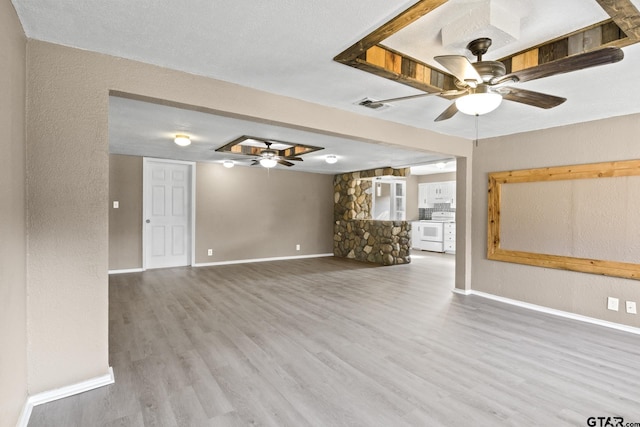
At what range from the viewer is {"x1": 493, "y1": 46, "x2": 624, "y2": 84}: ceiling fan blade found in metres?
1.61

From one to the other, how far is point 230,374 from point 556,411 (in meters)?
2.10

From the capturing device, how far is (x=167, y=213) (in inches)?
255

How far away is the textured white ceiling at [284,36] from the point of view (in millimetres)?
1700

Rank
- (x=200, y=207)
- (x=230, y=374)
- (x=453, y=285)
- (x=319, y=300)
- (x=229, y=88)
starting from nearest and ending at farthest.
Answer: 1. (x=230, y=374)
2. (x=229, y=88)
3. (x=319, y=300)
4. (x=453, y=285)
5. (x=200, y=207)

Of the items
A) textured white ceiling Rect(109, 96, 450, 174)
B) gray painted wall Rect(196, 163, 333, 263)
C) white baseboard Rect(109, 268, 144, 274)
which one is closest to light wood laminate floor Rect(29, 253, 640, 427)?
white baseboard Rect(109, 268, 144, 274)

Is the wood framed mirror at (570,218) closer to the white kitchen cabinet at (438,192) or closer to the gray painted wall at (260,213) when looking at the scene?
the gray painted wall at (260,213)

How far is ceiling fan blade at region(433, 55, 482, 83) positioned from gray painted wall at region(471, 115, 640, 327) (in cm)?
255

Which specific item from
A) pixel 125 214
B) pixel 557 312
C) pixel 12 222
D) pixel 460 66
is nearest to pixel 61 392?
pixel 12 222

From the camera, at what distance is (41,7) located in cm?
170

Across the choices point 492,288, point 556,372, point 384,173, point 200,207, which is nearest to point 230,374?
point 556,372

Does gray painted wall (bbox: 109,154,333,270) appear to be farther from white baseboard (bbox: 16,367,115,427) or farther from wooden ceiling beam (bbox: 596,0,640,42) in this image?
wooden ceiling beam (bbox: 596,0,640,42)

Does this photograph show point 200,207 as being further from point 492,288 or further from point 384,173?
point 492,288

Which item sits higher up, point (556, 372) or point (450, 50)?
point (450, 50)

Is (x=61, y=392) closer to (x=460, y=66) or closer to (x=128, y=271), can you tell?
(x=460, y=66)
